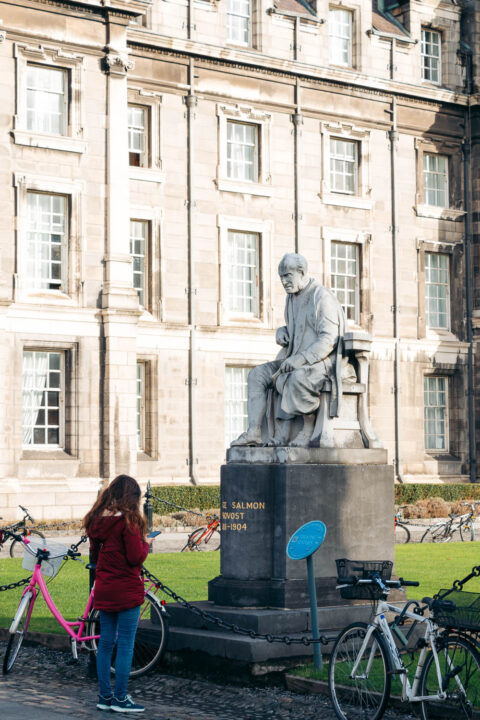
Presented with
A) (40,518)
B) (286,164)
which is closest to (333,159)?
(286,164)

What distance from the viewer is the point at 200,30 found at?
1494 inches

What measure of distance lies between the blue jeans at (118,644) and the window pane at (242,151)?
2842cm

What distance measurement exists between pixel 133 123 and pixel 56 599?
A: 72.5 ft

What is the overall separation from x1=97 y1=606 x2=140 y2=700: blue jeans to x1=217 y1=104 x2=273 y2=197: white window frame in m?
28.0

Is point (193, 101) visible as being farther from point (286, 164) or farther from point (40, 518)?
point (40, 518)

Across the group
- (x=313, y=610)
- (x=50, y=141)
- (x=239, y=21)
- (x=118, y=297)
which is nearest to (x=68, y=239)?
(x=118, y=297)

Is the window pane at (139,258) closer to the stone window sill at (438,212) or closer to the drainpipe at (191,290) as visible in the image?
the drainpipe at (191,290)

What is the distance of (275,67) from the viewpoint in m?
39.1

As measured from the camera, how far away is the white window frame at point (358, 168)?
132 ft

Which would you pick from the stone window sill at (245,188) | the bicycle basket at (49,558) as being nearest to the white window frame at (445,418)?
the stone window sill at (245,188)

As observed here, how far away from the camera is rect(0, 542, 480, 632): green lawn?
16.6m

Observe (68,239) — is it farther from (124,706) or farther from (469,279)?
(124,706)

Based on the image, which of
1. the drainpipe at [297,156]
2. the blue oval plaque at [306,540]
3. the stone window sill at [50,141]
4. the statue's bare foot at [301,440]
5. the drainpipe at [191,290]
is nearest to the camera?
the blue oval plaque at [306,540]

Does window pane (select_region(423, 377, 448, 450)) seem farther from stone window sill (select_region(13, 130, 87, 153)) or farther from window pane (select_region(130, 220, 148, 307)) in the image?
stone window sill (select_region(13, 130, 87, 153))
